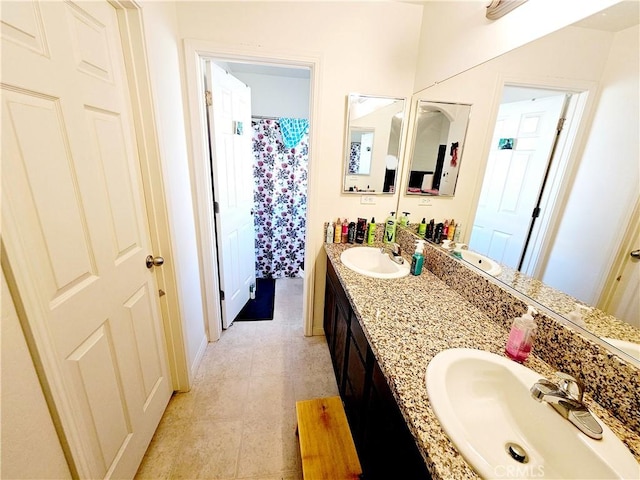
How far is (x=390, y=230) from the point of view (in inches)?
72.9

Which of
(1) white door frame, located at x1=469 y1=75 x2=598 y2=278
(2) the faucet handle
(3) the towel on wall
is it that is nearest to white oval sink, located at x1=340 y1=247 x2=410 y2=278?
(1) white door frame, located at x1=469 y1=75 x2=598 y2=278

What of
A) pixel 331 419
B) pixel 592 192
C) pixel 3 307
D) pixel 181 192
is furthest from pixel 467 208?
pixel 3 307

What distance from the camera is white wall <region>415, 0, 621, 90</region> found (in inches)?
33.4

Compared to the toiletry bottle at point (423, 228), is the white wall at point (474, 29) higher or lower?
higher

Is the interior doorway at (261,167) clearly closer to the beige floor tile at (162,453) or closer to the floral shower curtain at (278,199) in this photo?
the floral shower curtain at (278,199)

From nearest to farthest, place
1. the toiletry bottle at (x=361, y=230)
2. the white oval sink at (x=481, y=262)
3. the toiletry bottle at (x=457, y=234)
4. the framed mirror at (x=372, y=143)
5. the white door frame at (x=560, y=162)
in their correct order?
the white door frame at (x=560, y=162) < the white oval sink at (x=481, y=262) < the toiletry bottle at (x=457, y=234) < the framed mirror at (x=372, y=143) < the toiletry bottle at (x=361, y=230)

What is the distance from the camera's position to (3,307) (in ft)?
1.96

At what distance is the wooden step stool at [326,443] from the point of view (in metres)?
0.96

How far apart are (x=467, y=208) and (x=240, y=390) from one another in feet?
5.71

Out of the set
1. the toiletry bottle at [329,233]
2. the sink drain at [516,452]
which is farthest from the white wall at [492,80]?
the sink drain at [516,452]

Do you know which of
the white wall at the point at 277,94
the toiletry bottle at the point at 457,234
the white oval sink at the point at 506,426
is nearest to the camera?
the white oval sink at the point at 506,426

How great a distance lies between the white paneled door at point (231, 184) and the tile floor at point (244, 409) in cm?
43

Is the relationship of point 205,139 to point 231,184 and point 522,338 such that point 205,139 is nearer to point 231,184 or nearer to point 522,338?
point 231,184

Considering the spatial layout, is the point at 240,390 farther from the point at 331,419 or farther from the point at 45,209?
the point at 45,209
